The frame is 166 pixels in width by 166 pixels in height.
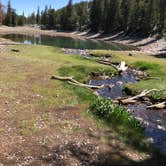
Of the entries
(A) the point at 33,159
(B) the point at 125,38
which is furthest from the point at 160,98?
(B) the point at 125,38

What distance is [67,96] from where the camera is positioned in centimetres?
2775

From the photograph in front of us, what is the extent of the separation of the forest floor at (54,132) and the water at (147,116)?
8.89 feet

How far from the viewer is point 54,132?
2017cm

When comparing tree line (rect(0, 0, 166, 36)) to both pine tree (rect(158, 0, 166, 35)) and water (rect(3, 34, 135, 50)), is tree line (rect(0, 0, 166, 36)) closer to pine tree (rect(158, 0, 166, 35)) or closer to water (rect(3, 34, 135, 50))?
pine tree (rect(158, 0, 166, 35))

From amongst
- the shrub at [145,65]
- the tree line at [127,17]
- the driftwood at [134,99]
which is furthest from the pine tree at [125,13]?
the driftwood at [134,99]

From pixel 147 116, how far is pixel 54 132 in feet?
30.6

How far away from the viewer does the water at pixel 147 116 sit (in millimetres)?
21664

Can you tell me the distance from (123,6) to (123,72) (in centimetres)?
12156

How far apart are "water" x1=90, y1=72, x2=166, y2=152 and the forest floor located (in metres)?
2.71

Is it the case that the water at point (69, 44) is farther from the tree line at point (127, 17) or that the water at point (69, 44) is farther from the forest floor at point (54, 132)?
the forest floor at point (54, 132)

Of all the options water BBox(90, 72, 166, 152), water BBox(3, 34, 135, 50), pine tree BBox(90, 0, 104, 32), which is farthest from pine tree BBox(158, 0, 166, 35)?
water BBox(90, 72, 166, 152)

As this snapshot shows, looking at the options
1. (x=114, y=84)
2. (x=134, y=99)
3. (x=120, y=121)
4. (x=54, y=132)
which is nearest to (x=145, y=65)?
(x=114, y=84)

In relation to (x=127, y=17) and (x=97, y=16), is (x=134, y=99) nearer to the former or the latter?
(x=127, y=17)

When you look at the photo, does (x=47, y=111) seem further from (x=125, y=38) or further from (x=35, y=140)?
(x=125, y=38)
